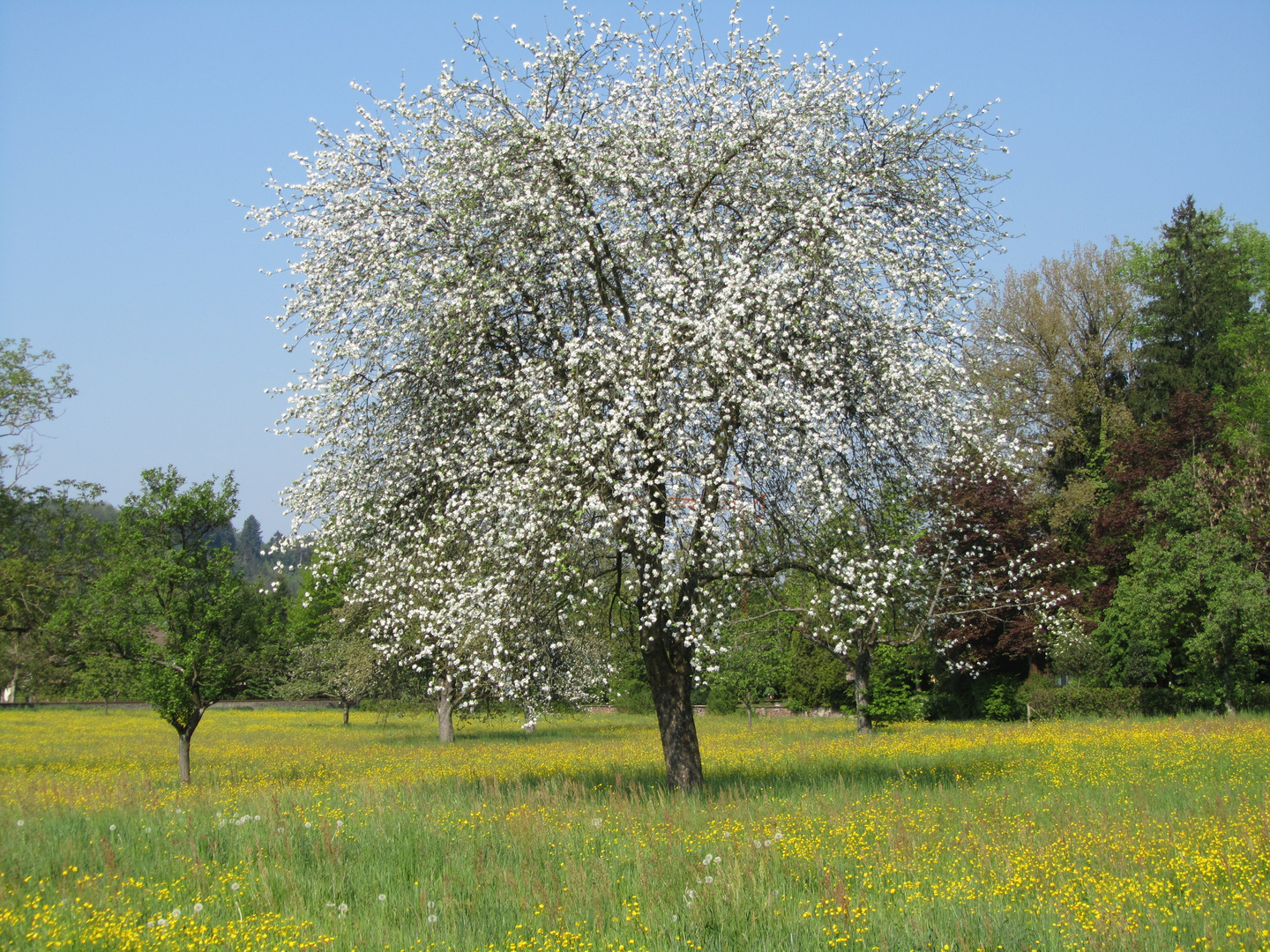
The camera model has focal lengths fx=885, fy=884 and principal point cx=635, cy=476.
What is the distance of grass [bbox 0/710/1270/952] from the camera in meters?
6.30

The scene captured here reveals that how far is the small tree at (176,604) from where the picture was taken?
60.8 ft

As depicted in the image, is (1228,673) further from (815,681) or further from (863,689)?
(815,681)

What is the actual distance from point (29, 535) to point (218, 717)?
33.1 meters

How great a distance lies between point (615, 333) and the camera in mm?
10531

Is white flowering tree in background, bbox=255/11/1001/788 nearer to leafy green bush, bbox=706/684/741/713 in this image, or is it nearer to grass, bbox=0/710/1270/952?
grass, bbox=0/710/1270/952

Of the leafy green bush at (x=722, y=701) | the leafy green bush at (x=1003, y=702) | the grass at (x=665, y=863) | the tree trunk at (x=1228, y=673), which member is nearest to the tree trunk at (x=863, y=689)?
the tree trunk at (x=1228, y=673)

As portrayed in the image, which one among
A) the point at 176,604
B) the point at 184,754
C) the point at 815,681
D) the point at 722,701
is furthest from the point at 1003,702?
the point at 176,604

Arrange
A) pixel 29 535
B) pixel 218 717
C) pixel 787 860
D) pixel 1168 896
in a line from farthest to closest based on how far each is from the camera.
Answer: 1. pixel 218 717
2. pixel 29 535
3. pixel 787 860
4. pixel 1168 896

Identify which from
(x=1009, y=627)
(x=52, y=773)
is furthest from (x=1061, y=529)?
(x=52, y=773)

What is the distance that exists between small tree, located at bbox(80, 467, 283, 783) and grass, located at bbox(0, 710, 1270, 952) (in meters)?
3.58

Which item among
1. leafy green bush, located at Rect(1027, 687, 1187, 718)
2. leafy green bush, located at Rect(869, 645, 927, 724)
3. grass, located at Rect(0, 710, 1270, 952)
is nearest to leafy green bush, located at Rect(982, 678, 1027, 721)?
leafy green bush, located at Rect(1027, 687, 1187, 718)

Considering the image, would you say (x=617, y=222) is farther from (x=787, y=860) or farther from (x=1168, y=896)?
(x=1168, y=896)

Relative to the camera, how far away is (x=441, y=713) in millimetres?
35031

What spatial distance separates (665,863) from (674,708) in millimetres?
4772
